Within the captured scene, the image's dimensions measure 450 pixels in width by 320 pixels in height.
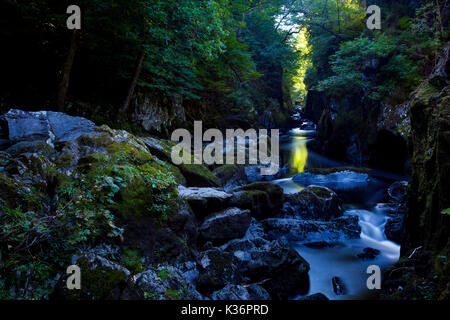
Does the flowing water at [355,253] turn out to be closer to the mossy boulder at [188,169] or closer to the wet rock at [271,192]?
the wet rock at [271,192]

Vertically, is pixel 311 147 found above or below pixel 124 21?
below

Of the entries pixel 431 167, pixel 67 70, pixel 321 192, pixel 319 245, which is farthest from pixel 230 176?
pixel 431 167

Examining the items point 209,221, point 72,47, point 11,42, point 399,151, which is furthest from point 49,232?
point 399,151

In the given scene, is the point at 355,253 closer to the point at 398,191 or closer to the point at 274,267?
the point at 274,267

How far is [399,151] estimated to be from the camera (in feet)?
43.9

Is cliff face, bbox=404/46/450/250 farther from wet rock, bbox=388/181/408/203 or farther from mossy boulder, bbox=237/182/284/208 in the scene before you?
wet rock, bbox=388/181/408/203

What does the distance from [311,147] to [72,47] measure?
19.6 m

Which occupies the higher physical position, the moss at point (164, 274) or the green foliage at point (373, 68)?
the green foliage at point (373, 68)

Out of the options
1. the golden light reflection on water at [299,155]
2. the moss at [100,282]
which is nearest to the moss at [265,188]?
the moss at [100,282]

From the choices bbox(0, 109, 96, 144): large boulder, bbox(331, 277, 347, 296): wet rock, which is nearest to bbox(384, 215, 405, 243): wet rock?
bbox(331, 277, 347, 296): wet rock

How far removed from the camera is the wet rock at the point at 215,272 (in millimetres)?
3717

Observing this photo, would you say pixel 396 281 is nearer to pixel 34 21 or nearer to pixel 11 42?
pixel 34 21

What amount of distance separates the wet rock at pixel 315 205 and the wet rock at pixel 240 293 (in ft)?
12.5

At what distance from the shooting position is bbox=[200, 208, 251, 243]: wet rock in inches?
206
